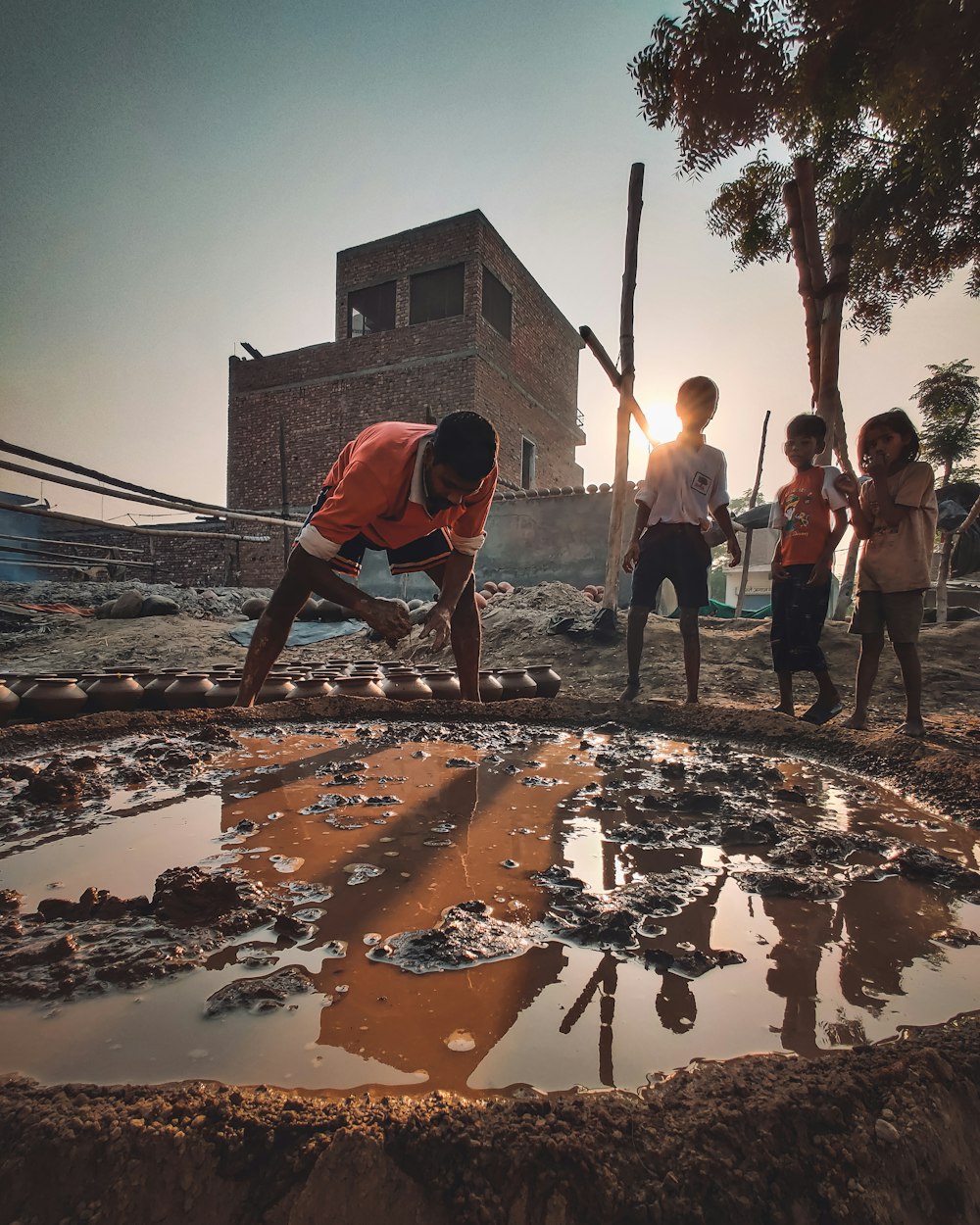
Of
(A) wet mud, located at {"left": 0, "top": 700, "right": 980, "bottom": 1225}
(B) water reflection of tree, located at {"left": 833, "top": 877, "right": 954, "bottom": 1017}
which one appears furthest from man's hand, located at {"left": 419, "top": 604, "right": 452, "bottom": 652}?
(B) water reflection of tree, located at {"left": 833, "top": 877, "right": 954, "bottom": 1017}

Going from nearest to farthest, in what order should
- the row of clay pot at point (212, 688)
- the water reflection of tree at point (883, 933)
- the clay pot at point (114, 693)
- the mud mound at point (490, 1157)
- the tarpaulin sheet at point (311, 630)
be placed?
the mud mound at point (490, 1157) → the water reflection of tree at point (883, 933) → the row of clay pot at point (212, 688) → the clay pot at point (114, 693) → the tarpaulin sheet at point (311, 630)

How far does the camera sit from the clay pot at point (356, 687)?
3082mm

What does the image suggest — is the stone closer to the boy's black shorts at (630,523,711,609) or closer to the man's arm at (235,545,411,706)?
the man's arm at (235,545,411,706)

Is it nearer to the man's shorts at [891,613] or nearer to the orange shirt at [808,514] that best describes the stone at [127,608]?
the orange shirt at [808,514]

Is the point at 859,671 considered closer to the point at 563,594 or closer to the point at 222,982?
the point at 222,982

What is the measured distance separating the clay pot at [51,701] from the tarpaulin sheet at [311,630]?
13.2 feet

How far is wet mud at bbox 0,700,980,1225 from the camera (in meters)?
0.58

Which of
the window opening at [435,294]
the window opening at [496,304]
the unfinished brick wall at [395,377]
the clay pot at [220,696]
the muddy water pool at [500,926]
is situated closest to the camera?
the muddy water pool at [500,926]

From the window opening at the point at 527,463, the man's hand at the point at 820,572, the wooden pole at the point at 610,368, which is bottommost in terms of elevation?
the man's hand at the point at 820,572

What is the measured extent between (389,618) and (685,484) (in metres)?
1.98

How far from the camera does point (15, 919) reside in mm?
1055

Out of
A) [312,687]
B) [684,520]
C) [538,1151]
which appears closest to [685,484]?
[684,520]

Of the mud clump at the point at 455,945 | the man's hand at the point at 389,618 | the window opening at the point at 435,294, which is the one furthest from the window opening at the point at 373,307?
the mud clump at the point at 455,945

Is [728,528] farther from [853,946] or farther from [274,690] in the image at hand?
[853,946]
